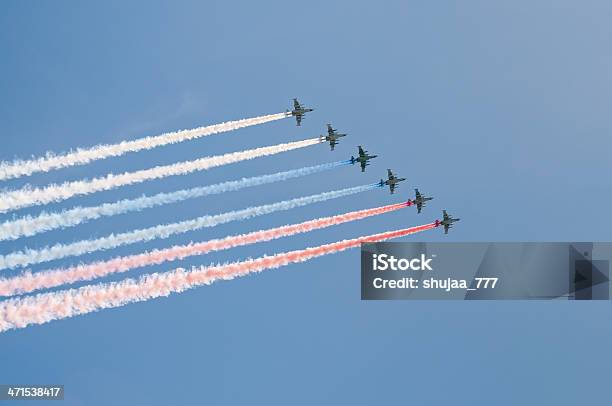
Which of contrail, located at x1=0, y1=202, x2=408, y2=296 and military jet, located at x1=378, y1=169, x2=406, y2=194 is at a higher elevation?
military jet, located at x1=378, y1=169, x2=406, y2=194

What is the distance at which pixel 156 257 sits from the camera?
126 metres

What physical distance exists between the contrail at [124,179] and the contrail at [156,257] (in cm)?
826

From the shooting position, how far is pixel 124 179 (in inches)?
5162

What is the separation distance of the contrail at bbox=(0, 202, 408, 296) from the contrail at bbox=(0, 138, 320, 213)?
27.1 feet

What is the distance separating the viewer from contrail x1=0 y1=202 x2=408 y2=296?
4567 inches

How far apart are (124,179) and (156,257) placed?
405 inches

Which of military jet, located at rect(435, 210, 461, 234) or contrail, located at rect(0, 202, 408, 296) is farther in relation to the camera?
military jet, located at rect(435, 210, 461, 234)

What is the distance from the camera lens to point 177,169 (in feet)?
443

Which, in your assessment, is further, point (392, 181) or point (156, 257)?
point (392, 181)

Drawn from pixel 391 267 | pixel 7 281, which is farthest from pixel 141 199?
pixel 391 267

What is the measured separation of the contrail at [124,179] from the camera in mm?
122062

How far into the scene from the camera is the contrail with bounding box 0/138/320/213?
122062 millimetres

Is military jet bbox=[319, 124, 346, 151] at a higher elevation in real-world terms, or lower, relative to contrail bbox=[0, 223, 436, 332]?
higher

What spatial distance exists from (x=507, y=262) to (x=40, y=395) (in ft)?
150
